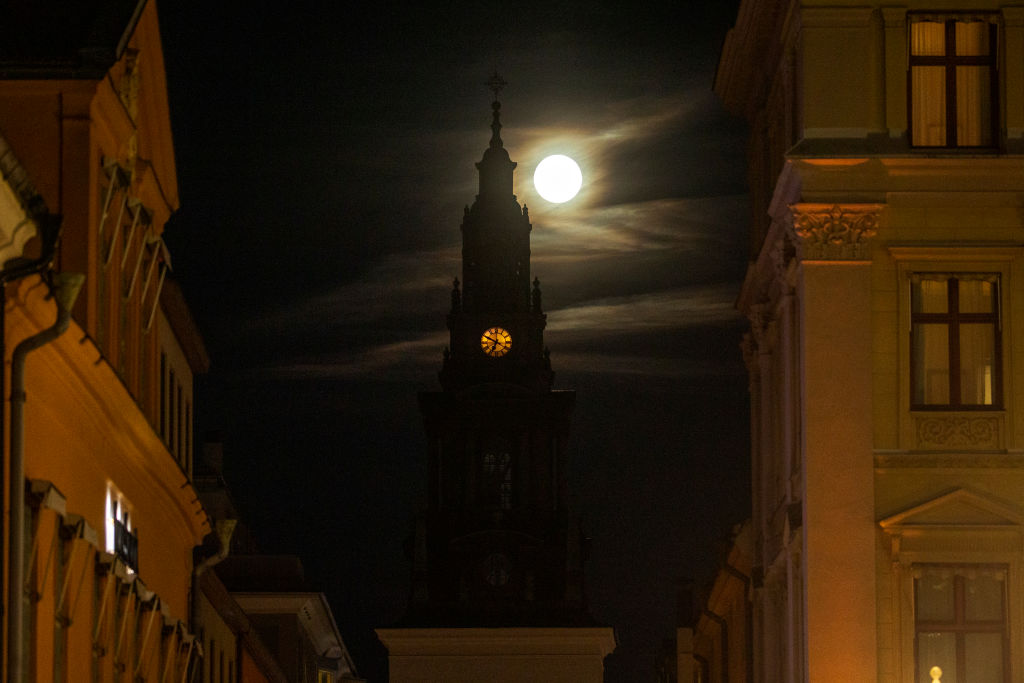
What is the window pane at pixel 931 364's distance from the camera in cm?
4303

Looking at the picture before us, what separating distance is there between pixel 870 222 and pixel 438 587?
88173 millimetres

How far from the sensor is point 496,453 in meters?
124

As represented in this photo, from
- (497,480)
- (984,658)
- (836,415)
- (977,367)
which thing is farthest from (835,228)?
(497,480)

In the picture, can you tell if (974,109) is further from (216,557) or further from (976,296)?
(216,557)

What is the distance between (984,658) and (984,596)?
39.0 inches

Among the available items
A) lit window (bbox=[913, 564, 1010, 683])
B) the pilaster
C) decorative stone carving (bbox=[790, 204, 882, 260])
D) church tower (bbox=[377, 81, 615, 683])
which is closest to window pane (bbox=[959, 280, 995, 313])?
the pilaster

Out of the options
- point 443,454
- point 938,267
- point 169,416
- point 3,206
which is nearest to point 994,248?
point 938,267

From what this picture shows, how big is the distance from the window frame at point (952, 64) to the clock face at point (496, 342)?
80548mm

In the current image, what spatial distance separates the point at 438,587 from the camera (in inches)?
5089

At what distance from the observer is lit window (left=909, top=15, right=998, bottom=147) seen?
142ft

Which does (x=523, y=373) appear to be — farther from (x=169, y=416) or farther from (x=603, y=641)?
(x=169, y=416)

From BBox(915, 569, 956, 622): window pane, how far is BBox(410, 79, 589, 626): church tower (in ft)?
245

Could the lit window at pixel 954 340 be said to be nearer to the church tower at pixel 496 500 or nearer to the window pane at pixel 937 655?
the window pane at pixel 937 655

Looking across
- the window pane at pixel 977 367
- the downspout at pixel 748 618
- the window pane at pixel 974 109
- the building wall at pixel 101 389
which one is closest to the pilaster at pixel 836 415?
the window pane at pixel 977 367
